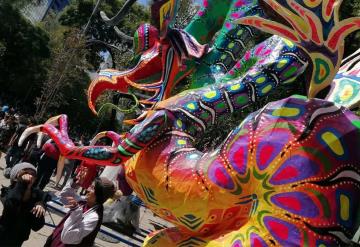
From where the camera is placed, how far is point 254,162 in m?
2.72

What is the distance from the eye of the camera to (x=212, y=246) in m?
2.80

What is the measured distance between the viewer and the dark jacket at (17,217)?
3277 millimetres

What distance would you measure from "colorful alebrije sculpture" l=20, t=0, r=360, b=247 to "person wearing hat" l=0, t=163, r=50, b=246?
31cm

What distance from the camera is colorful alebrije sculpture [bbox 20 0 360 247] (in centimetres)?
251

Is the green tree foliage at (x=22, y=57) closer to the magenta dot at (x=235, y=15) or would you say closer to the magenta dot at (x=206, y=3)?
the magenta dot at (x=206, y=3)

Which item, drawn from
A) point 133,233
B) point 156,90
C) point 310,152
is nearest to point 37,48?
point 133,233

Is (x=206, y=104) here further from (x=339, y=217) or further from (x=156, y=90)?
(x=339, y=217)

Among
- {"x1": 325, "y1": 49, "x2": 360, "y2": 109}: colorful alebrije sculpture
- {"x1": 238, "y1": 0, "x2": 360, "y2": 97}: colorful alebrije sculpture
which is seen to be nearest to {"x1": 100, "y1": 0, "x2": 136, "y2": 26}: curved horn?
{"x1": 238, "y1": 0, "x2": 360, "y2": 97}: colorful alebrije sculpture

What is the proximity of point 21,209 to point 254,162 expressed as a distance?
5.26ft

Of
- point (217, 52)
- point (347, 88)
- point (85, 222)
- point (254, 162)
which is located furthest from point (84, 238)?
point (347, 88)

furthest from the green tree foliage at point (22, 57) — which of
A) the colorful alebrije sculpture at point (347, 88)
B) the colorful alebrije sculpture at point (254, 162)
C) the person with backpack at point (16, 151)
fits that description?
the colorful alebrije sculpture at point (347, 88)

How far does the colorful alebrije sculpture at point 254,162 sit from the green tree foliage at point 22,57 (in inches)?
976

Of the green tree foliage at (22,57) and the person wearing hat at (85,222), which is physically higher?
the person wearing hat at (85,222)

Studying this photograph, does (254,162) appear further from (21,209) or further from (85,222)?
(21,209)
